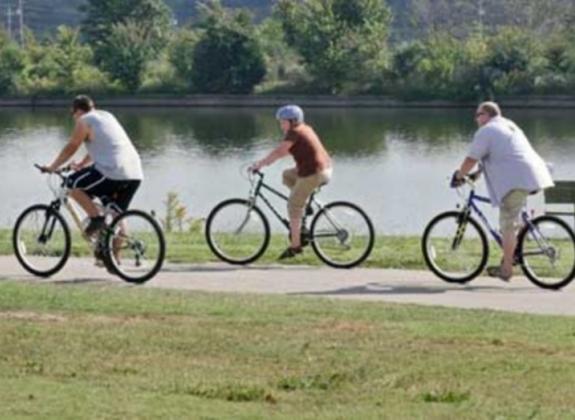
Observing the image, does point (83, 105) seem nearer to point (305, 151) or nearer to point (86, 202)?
point (86, 202)

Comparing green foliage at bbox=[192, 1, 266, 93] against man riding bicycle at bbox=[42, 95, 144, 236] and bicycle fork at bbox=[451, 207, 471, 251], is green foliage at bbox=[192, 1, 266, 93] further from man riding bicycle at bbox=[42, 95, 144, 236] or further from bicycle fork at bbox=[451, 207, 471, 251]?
bicycle fork at bbox=[451, 207, 471, 251]

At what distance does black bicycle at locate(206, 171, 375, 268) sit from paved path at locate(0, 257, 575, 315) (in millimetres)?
284

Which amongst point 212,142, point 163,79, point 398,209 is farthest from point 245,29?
point 398,209

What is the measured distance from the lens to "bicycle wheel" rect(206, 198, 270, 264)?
14633 millimetres

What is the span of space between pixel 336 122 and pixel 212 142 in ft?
57.5

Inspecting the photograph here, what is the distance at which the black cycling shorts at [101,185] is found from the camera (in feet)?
43.5

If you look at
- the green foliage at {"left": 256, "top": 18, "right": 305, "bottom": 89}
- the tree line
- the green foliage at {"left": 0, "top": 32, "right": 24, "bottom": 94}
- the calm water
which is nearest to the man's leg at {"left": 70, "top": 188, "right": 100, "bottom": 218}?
the calm water

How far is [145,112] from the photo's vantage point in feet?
312

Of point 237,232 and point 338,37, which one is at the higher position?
point 338,37

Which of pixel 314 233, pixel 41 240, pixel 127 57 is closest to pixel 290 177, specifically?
pixel 314 233

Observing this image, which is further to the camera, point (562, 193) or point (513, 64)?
point (513, 64)

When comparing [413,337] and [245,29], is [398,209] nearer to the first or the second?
[413,337]

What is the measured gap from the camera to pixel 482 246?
13133mm

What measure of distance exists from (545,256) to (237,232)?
11.8 ft
